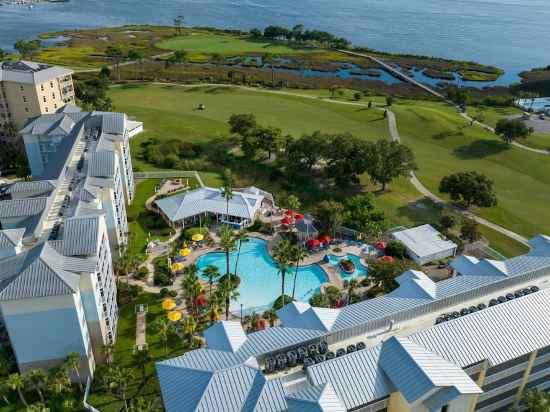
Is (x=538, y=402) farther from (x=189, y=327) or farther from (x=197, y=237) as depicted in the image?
(x=197, y=237)

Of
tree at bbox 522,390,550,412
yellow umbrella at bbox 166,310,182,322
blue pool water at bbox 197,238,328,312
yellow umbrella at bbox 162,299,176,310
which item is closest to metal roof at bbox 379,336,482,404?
tree at bbox 522,390,550,412

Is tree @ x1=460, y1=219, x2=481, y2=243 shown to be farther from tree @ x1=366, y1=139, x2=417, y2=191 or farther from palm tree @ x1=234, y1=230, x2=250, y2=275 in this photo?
palm tree @ x1=234, y1=230, x2=250, y2=275

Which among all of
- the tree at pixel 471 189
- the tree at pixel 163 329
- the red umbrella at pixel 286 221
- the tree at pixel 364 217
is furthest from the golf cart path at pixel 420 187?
the tree at pixel 163 329

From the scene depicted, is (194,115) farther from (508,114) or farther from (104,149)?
(508,114)

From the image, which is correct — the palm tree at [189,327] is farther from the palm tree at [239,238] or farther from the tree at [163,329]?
the palm tree at [239,238]

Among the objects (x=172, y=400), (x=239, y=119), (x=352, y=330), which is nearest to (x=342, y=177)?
(x=239, y=119)

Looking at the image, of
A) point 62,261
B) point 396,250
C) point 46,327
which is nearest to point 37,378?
point 46,327
